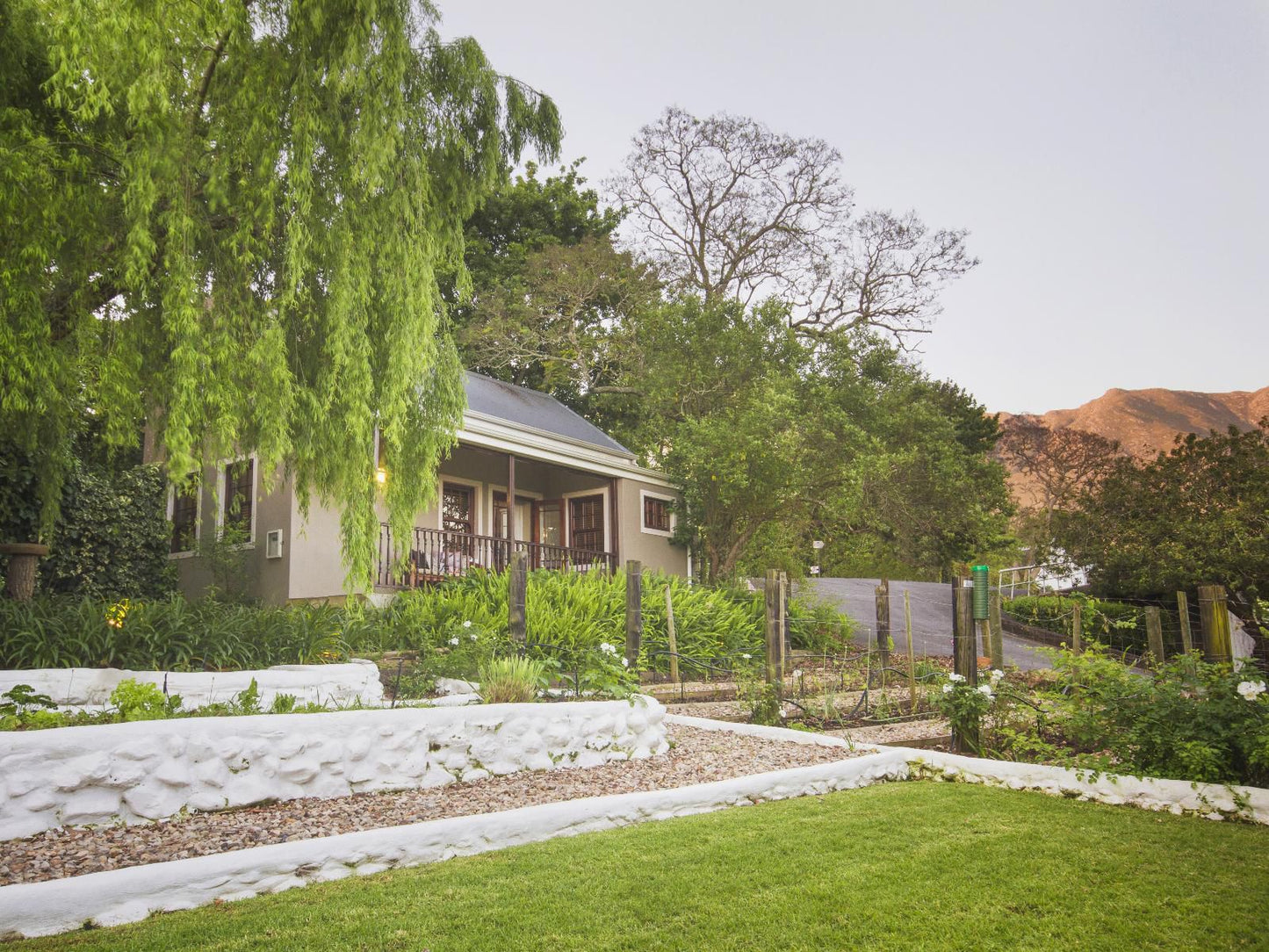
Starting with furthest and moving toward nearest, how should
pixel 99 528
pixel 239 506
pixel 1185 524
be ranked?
pixel 1185 524 → pixel 239 506 → pixel 99 528

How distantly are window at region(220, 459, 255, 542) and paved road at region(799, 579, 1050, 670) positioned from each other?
9589 mm

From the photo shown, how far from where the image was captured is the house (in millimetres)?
11922

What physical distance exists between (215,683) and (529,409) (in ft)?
35.6

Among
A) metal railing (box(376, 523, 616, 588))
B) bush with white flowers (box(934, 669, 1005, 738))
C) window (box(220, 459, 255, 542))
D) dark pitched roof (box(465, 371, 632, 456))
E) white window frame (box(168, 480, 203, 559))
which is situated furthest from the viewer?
dark pitched roof (box(465, 371, 632, 456))

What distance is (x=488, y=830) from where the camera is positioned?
473cm

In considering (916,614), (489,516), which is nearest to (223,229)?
(489,516)

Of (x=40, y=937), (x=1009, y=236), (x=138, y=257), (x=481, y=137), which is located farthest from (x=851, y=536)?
(x=40, y=937)

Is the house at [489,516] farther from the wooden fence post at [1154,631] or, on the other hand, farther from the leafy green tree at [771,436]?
the wooden fence post at [1154,631]

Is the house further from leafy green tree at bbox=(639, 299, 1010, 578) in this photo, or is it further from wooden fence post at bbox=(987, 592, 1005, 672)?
wooden fence post at bbox=(987, 592, 1005, 672)

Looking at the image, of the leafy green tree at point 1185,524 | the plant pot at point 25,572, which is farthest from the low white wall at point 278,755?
the leafy green tree at point 1185,524

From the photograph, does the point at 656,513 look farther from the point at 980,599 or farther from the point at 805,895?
the point at 805,895

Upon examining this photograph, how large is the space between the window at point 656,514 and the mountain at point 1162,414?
32389 millimetres

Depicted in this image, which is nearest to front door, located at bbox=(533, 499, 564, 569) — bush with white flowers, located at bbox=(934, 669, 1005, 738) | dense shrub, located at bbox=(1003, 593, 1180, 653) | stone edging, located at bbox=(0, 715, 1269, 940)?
dense shrub, located at bbox=(1003, 593, 1180, 653)

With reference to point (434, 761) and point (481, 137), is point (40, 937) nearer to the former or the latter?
point (434, 761)
